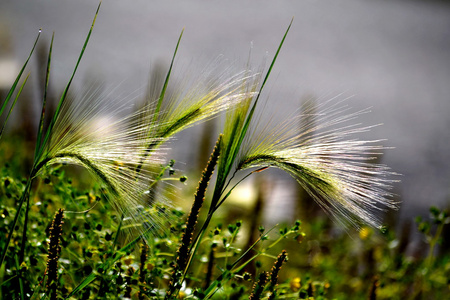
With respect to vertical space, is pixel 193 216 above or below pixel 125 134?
below

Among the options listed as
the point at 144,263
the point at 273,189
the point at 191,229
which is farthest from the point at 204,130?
the point at 191,229

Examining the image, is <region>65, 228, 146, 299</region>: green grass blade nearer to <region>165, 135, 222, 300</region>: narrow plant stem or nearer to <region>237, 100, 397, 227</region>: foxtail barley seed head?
<region>165, 135, 222, 300</region>: narrow plant stem

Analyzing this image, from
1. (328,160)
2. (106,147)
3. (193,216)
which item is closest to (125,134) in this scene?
(106,147)

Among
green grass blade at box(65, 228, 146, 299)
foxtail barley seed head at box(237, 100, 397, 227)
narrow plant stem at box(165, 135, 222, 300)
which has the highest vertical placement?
foxtail barley seed head at box(237, 100, 397, 227)

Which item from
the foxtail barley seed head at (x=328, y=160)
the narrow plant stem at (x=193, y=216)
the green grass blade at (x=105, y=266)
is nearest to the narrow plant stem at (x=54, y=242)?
the green grass blade at (x=105, y=266)

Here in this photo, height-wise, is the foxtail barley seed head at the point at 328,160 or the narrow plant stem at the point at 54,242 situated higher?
the foxtail barley seed head at the point at 328,160

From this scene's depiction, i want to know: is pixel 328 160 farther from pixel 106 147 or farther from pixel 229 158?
pixel 106 147

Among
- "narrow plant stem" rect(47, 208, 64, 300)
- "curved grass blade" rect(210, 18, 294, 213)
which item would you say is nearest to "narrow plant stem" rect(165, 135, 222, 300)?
"curved grass blade" rect(210, 18, 294, 213)

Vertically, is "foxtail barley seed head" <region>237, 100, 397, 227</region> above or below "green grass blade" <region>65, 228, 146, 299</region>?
above

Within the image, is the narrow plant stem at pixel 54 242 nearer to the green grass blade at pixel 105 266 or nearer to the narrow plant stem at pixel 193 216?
the green grass blade at pixel 105 266
